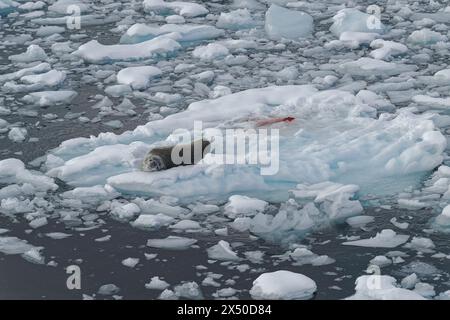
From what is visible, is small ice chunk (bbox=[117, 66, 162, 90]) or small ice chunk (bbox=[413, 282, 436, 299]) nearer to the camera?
small ice chunk (bbox=[413, 282, 436, 299])

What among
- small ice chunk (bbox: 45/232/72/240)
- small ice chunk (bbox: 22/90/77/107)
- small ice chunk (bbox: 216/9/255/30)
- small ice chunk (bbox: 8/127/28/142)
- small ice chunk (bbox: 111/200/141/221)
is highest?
small ice chunk (bbox: 216/9/255/30)

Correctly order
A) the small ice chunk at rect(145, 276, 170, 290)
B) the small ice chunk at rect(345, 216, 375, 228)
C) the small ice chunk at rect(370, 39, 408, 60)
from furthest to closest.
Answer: the small ice chunk at rect(370, 39, 408, 60) < the small ice chunk at rect(345, 216, 375, 228) < the small ice chunk at rect(145, 276, 170, 290)

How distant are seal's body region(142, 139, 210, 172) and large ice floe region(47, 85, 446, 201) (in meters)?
0.08

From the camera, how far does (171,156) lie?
6.23 meters

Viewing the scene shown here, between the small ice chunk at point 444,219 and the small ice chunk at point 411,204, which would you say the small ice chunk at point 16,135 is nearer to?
the small ice chunk at point 411,204

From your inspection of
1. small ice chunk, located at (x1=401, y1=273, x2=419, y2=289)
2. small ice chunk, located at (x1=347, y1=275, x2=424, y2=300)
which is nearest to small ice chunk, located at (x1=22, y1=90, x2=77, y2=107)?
small ice chunk, located at (x1=347, y1=275, x2=424, y2=300)

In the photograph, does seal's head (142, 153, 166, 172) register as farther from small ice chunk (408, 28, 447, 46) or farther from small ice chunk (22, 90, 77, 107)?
small ice chunk (408, 28, 447, 46)

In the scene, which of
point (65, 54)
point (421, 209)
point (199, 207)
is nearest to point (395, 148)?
point (421, 209)

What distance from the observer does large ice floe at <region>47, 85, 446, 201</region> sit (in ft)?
19.6

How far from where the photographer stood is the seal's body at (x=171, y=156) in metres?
6.17

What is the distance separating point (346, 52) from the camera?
881 centimetres

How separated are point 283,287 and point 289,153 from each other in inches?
70.1

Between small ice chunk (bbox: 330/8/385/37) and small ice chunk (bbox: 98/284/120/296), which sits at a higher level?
small ice chunk (bbox: 330/8/385/37)
